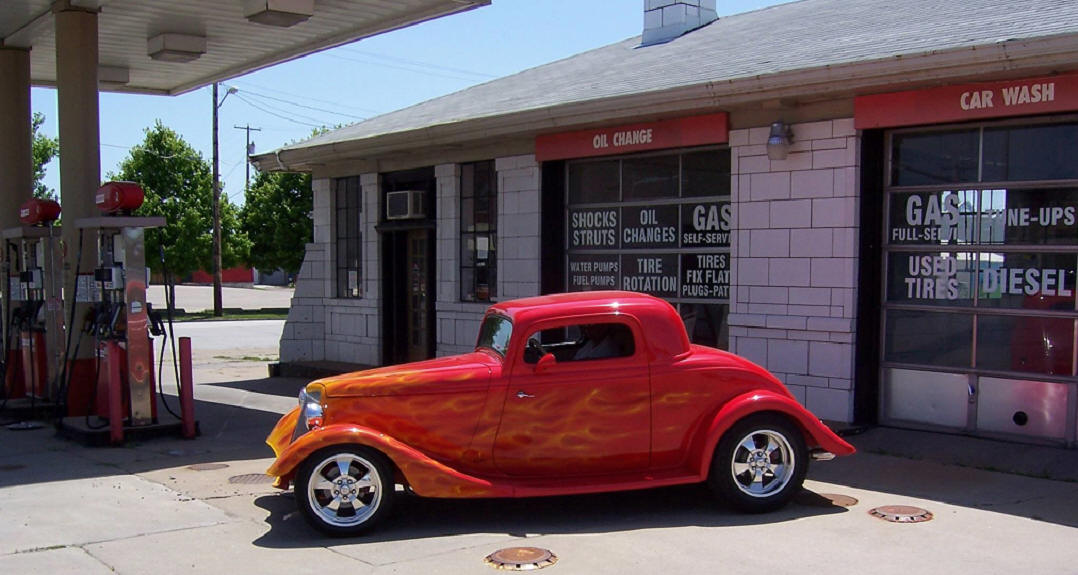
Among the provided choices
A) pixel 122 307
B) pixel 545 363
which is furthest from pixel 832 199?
pixel 122 307

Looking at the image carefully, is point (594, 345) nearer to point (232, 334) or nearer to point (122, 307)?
point (122, 307)

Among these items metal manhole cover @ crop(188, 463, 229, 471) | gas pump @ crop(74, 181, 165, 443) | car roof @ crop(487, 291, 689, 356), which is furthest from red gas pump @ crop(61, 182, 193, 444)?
car roof @ crop(487, 291, 689, 356)

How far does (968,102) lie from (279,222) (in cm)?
3721

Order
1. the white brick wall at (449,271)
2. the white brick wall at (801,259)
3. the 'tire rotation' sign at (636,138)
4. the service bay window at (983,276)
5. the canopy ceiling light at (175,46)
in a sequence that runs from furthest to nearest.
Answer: the white brick wall at (449,271) → the canopy ceiling light at (175,46) → the 'tire rotation' sign at (636,138) → the white brick wall at (801,259) → the service bay window at (983,276)

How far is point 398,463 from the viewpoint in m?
6.41

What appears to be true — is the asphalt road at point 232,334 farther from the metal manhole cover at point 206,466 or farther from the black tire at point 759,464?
the black tire at point 759,464

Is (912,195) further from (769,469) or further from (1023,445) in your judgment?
(769,469)

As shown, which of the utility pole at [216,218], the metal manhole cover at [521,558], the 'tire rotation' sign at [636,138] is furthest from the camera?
the utility pole at [216,218]

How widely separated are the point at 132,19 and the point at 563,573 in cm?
1028

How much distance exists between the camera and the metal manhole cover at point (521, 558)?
569cm

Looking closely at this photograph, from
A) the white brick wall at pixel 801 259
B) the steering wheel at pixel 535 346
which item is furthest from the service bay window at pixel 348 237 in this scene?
the steering wheel at pixel 535 346

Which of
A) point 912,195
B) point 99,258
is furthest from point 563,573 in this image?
point 99,258

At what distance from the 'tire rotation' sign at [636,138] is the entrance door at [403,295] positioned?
3605 mm

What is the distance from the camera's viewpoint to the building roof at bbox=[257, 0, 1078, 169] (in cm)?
820
